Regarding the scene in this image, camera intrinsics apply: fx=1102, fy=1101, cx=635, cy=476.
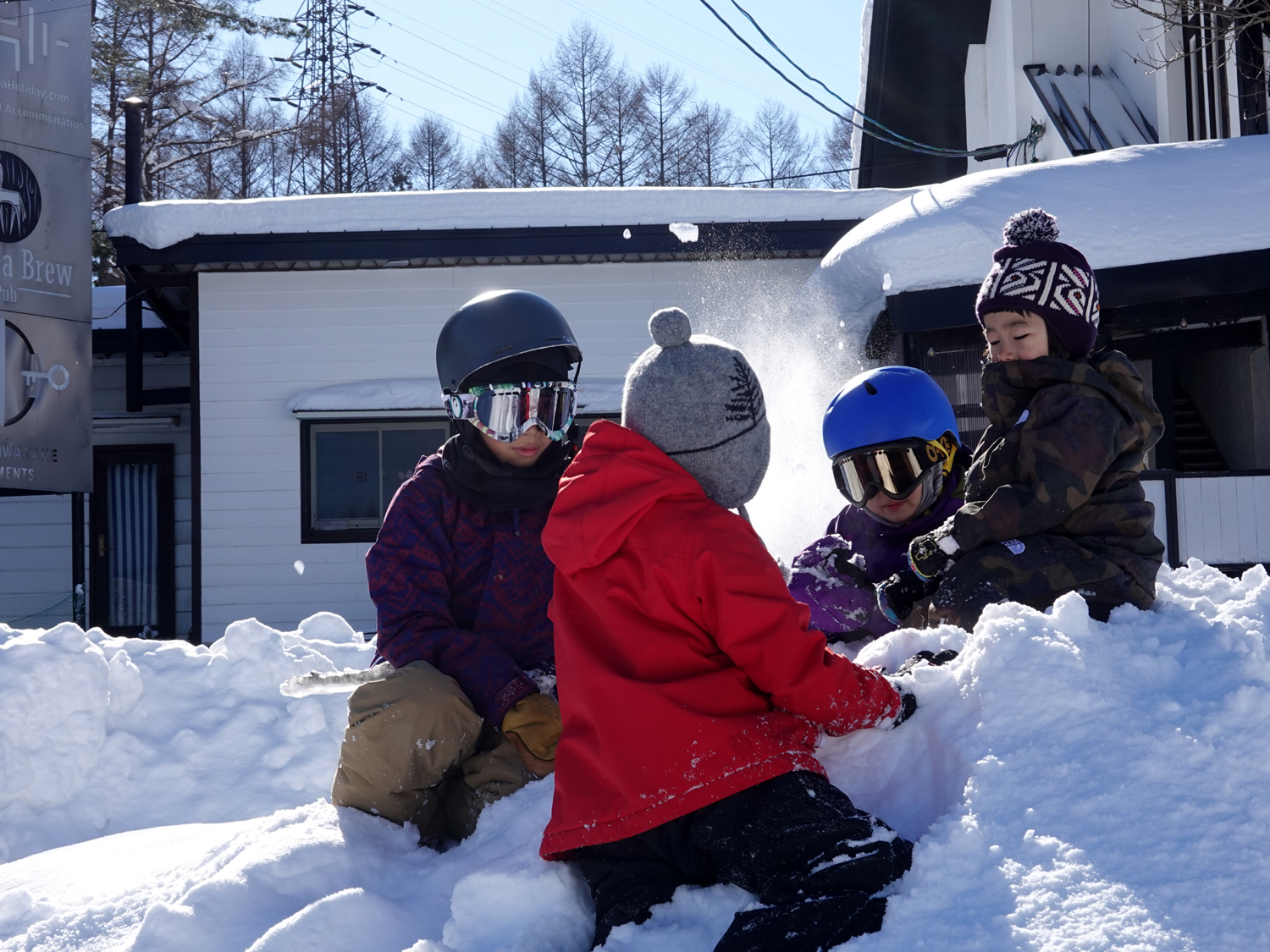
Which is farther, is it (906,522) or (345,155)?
(345,155)

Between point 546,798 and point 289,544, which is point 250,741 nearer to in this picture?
point 546,798

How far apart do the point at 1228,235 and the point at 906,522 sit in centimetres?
562

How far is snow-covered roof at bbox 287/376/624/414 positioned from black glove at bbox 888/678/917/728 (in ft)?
25.4

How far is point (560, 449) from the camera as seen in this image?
321 centimetres

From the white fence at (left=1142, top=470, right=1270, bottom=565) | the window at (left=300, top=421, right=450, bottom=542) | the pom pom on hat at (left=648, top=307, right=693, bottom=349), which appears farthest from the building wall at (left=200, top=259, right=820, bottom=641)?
the pom pom on hat at (left=648, top=307, right=693, bottom=349)

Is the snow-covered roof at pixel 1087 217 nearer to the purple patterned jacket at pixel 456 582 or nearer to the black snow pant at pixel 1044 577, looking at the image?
the black snow pant at pixel 1044 577

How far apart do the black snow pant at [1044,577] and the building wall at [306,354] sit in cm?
770

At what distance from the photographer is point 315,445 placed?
1045cm

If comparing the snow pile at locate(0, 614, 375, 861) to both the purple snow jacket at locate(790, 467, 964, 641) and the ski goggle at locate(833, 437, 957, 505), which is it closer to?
the purple snow jacket at locate(790, 467, 964, 641)

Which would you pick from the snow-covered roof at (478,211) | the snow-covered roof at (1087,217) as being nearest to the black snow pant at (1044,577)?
the snow-covered roof at (1087,217)

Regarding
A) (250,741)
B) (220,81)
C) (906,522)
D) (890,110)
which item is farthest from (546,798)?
(220,81)

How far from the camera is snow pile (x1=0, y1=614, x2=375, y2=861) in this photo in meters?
4.29

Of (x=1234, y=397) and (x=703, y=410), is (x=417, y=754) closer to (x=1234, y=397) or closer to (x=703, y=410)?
(x=703, y=410)

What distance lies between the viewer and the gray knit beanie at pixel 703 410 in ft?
7.23
